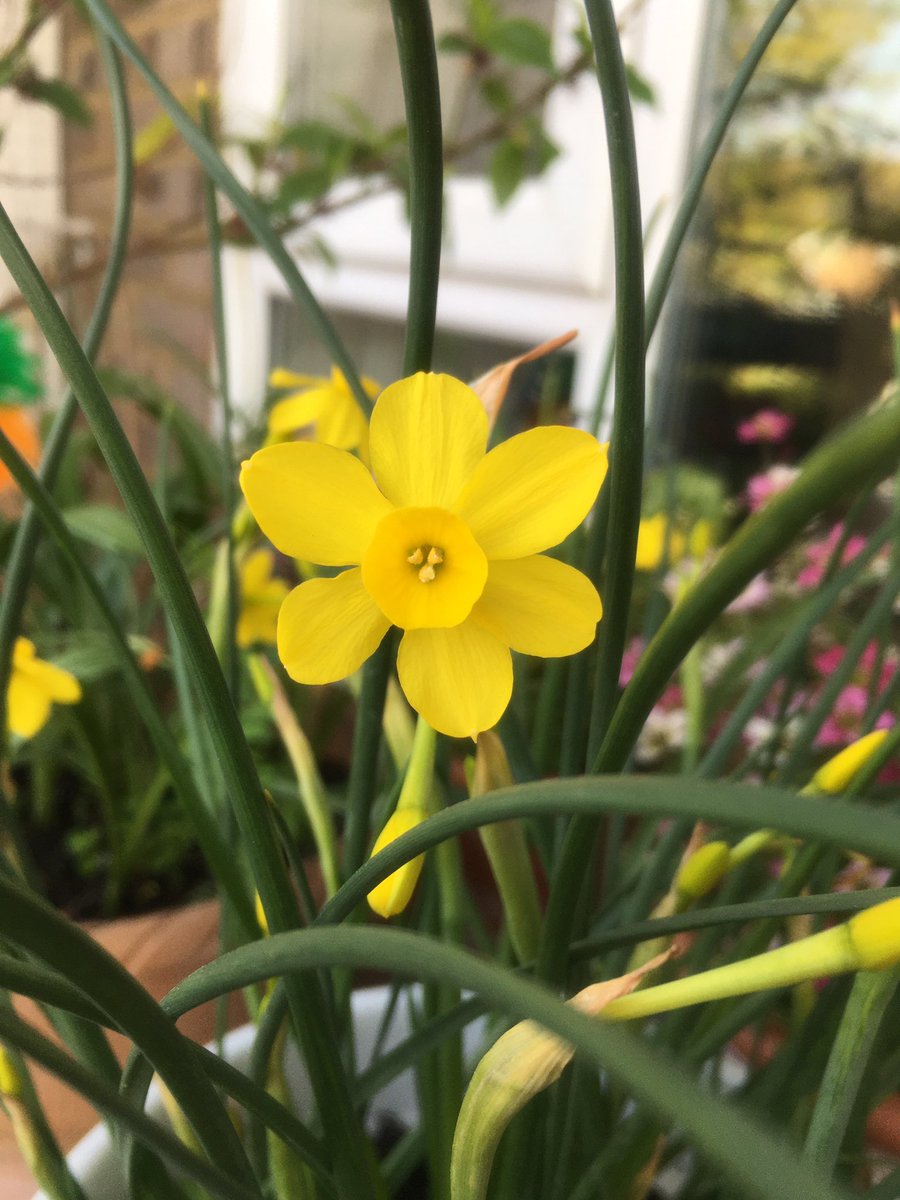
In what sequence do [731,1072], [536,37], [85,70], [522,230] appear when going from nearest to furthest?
[731,1072] < [536,37] < [522,230] < [85,70]

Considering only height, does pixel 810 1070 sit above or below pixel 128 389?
below

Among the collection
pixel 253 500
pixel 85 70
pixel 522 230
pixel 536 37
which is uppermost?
pixel 85 70

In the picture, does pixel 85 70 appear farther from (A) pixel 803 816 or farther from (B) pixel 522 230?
(A) pixel 803 816

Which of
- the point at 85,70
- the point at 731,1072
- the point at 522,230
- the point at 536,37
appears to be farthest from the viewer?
the point at 85,70

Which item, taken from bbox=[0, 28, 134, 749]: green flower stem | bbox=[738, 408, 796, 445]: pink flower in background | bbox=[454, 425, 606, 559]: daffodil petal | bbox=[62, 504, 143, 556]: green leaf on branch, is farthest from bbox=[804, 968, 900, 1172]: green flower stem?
bbox=[738, 408, 796, 445]: pink flower in background

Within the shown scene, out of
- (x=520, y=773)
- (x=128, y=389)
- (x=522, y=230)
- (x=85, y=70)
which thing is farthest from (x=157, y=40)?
(x=520, y=773)

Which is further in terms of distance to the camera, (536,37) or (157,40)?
(157,40)

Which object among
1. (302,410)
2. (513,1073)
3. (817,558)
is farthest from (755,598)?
(513,1073)

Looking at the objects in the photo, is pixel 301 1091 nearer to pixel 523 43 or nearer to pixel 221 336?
pixel 221 336
